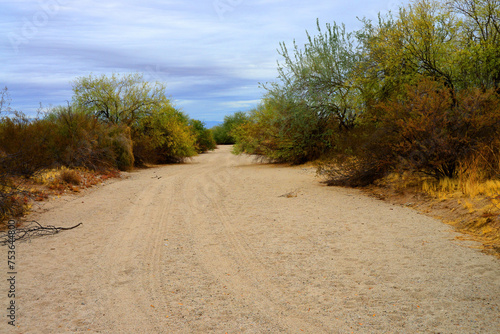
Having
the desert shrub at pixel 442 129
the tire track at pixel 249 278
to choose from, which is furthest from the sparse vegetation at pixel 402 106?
the tire track at pixel 249 278

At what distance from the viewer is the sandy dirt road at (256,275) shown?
4.18 metres

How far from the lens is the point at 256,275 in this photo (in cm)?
555

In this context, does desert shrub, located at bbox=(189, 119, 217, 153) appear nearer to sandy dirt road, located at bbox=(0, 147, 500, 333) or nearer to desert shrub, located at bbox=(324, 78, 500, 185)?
desert shrub, located at bbox=(324, 78, 500, 185)

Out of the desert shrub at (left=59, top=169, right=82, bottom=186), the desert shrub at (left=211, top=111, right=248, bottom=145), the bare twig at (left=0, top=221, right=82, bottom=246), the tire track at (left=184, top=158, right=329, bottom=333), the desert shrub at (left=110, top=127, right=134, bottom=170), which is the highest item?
the desert shrub at (left=211, top=111, right=248, bottom=145)

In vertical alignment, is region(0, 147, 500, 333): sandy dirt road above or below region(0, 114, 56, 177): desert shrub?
below

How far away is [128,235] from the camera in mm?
7852

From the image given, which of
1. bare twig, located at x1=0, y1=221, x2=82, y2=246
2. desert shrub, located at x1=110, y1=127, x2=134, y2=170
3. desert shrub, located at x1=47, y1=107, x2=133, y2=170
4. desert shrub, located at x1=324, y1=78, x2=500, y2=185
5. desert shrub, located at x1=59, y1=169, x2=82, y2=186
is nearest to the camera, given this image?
bare twig, located at x1=0, y1=221, x2=82, y2=246

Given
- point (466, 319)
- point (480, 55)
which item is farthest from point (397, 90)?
point (466, 319)

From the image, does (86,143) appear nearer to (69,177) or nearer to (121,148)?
(121,148)

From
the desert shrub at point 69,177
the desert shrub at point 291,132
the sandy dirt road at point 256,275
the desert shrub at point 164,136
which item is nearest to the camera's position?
the sandy dirt road at point 256,275

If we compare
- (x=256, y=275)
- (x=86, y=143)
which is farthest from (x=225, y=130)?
(x=256, y=275)

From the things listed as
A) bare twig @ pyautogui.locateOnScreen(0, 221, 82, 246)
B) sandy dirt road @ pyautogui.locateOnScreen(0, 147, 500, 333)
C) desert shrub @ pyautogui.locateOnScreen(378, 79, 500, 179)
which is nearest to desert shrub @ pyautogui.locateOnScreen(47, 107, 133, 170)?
sandy dirt road @ pyautogui.locateOnScreen(0, 147, 500, 333)

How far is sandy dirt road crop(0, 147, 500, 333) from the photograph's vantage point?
4184mm

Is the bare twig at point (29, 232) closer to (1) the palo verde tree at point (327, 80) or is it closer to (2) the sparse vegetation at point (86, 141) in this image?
(2) the sparse vegetation at point (86, 141)
